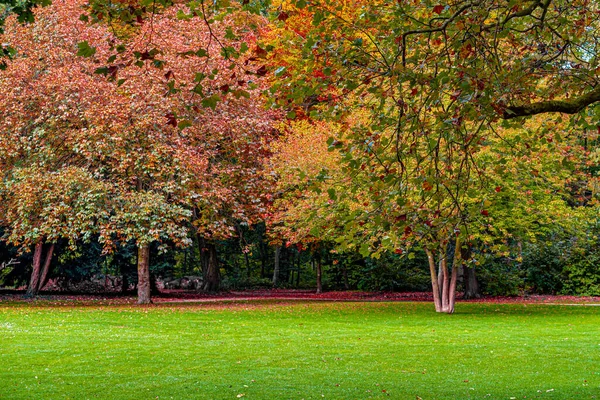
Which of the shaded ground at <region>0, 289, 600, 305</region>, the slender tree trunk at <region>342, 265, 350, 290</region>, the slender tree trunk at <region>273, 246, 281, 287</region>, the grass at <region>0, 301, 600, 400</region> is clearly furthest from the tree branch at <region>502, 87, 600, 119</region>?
the slender tree trunk at <region>273, 246, 281, 287</region>

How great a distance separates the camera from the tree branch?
6778 mm

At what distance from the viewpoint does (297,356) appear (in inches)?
479

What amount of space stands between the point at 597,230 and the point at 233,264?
1981cm

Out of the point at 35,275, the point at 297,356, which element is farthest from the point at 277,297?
the point at 297,356

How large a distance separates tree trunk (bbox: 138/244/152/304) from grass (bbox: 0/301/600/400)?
4.62m

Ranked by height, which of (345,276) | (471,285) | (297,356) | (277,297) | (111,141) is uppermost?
(111,141)

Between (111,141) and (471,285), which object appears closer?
(111,141)

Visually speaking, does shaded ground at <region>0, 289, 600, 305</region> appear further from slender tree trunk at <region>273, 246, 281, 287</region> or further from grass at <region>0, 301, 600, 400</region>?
grass at <region>0, 301, 600, 400</region>

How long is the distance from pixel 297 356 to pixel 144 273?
14.1m

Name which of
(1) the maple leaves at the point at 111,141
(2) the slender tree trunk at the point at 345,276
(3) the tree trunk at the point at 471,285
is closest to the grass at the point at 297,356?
(1) the maple leaves at the point at 111,141

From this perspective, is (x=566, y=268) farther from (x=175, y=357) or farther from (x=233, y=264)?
(x=175, y=357)

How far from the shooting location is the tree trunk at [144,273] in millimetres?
24609

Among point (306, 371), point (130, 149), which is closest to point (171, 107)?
point (130, 149)

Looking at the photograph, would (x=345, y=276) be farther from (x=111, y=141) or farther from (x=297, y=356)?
(x=297, y=356)
